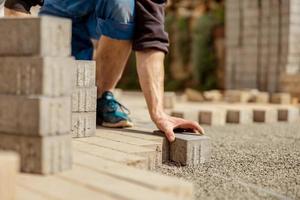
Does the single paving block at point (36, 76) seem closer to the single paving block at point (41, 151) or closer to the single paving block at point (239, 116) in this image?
the single paving block at point (41, 151)

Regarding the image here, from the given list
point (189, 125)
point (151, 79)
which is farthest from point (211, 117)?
point (151, 79)

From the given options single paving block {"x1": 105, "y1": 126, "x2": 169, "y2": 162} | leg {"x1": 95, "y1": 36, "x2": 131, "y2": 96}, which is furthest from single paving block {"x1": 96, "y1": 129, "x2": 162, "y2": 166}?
leg {"x1": 95, "y1": 36, "x2": 131, "y2": 96}

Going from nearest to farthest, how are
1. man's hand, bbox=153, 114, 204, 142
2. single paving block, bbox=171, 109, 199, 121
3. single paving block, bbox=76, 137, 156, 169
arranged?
single paving block, bbox=76, 137, 156, 169 < man's hand, bbox=153, 114, 204, 142 < single paving block, bbox=171, 109, 199, 121

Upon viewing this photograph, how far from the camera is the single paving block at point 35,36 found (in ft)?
4.78

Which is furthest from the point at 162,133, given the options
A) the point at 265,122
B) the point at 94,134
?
the point at 265,122

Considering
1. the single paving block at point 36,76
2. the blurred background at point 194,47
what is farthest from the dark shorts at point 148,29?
the blurred background at point 194,47

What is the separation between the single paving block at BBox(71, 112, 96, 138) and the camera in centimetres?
216

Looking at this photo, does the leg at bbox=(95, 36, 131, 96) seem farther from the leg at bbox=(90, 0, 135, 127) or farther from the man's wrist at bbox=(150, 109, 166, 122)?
the man's wrist at bbox=(150, 109, 166, 122)

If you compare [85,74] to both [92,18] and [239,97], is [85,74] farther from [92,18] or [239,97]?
[239,97]

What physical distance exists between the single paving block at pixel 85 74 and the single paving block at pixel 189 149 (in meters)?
0.45

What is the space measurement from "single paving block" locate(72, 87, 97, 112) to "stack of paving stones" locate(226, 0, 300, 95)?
458 centimetres

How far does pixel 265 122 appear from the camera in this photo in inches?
165

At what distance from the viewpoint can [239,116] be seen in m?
4.11

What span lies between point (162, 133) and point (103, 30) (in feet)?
1.88
